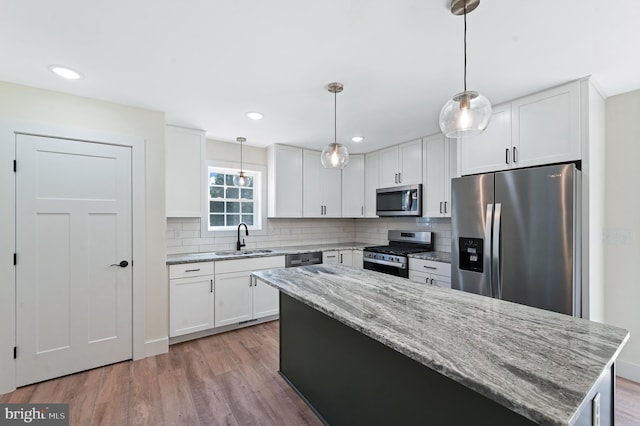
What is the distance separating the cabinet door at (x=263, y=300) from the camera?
3.67 metres

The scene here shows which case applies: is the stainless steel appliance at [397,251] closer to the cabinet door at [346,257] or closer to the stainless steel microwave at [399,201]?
the cabinet door at [346,257]

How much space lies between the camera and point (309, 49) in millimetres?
1856

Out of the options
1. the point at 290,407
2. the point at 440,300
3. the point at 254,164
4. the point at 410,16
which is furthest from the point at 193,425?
the point at 254,164

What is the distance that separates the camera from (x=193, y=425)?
1936 mm

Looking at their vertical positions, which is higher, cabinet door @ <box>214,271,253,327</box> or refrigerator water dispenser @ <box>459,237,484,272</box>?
refrigerator water dispenser @ <box>459,237,484,272</box>

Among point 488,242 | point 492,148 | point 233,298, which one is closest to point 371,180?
point 492,148

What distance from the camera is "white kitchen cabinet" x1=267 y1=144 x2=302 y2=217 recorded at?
Answer: 13.8 feet

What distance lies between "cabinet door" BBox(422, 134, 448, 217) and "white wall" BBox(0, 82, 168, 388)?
10.2ft

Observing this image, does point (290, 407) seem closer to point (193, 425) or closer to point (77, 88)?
point (193, 425)

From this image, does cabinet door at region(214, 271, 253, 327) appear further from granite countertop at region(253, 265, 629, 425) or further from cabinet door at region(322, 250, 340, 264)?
granite countertop at region(253, 265, 629, 425)

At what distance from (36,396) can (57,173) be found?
1.78 meters

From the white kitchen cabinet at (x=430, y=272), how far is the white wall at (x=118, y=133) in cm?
271

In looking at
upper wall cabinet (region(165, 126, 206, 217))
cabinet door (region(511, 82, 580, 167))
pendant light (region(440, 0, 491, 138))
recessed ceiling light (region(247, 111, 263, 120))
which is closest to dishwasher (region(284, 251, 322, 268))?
upper wall cabinet (region(165, 126, 206, 217))

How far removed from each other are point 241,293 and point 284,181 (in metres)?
1.68
